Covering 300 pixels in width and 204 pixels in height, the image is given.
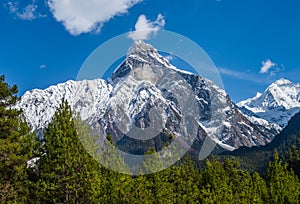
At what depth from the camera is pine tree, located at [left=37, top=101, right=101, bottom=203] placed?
27.8m

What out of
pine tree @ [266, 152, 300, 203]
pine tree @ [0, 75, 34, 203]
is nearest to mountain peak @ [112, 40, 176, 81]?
pine tree @ [0, 75, 34, 203]

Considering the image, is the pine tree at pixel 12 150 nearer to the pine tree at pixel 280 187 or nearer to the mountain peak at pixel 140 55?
the mountain peak at pixel 140 55

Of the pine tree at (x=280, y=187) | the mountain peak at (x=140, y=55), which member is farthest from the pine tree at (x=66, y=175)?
the pine tree at (x=280, y=187)

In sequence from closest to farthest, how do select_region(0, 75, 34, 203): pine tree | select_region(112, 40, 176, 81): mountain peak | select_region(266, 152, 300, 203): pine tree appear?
select_region(112, 40, 176, 81): mountain peak, select_region(0, 75, 34, 203): pine tree, select_region(266, 152, 300, 203): pine tree

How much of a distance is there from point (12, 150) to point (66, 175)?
4123 mm

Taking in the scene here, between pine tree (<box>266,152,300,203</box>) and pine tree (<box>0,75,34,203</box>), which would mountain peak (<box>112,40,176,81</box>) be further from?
pine tree (<box>266,152,300,203</box>)

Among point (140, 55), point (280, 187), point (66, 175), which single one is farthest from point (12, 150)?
point (280, 187)

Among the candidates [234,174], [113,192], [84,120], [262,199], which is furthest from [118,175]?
[234,174]

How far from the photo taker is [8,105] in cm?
3088

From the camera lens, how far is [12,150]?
1081 inches

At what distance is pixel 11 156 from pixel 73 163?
14.1 feet

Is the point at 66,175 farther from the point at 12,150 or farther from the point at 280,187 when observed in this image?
the point at 280,187

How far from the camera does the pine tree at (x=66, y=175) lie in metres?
27.8

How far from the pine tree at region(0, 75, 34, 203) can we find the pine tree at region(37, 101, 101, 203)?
161 centimetres
